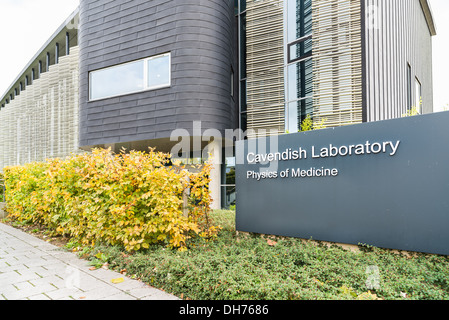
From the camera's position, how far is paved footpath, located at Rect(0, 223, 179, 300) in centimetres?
316

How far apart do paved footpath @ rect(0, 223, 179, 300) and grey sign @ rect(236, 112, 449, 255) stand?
2.42 m

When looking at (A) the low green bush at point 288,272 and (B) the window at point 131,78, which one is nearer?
(A) the low green bush at point 288,272

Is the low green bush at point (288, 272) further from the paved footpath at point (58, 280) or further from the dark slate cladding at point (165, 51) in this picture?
the dark slate cladding at point (165, 51)

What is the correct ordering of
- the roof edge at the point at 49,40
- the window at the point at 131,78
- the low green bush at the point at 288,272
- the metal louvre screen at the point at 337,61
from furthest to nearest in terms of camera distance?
the roof edge at the point at 49,40, the window at the point at 131,78, the metal louvre screen at the point at 337,61, the low green bush at the point at 288,272

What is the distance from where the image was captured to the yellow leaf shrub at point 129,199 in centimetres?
434

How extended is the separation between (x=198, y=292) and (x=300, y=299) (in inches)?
41.2

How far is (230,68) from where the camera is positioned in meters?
10.4

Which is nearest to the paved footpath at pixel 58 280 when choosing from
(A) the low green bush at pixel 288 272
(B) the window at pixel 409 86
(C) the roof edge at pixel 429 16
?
(A) the low green bush at pixel 288 272

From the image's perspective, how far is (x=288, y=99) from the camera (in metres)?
9.77

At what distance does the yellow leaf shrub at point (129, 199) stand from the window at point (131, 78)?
485 cm

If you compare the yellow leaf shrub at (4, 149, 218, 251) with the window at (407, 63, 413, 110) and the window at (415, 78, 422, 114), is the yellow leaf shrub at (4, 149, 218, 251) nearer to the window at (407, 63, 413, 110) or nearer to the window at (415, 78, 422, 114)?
the window at (407, 63, 413, 110)

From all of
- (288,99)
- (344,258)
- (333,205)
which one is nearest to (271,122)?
(288,99)

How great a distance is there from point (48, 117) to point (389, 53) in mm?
18292

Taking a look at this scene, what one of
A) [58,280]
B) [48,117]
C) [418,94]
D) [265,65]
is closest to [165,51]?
[265,65]
